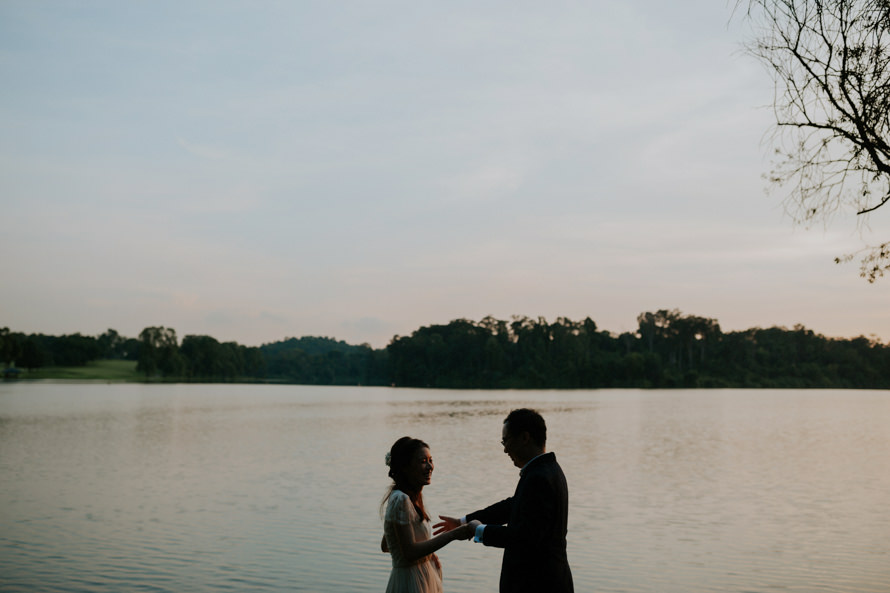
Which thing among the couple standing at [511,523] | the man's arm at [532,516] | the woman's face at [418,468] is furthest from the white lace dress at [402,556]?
the man's arm at [532,516]

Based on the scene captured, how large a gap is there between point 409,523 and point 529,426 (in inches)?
39.8

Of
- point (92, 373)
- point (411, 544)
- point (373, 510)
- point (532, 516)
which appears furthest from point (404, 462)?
point (92, 373)

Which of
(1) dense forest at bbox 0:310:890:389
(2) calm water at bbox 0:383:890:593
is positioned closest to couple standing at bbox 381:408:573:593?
(2) calm water at bbox 0:383:890:593

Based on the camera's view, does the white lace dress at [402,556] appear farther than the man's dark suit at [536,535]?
Yes

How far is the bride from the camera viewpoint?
482 cm

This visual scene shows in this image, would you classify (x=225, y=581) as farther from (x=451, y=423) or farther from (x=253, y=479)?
(x=451, y=423)

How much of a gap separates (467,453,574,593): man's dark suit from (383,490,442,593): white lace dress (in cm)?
61

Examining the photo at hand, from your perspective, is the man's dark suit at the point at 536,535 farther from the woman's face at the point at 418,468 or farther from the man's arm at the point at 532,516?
the woman's face at the point at 418,468

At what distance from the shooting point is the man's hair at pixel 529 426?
4566 millimetres

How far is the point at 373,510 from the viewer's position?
1652 cm

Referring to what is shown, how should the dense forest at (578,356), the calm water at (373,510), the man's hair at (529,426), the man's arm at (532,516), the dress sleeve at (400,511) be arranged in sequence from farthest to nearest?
1. the dense forest at (578,356)
2. the calm water at (373,510)
3. the dress sleeve at (400,511)
4. the man's hair at (529,426)
5. the man's arm at (532,516)

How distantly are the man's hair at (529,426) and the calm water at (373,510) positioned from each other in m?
6.97

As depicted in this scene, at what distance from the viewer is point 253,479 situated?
21125mm

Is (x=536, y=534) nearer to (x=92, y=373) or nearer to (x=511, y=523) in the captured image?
(x=511, y=523)
